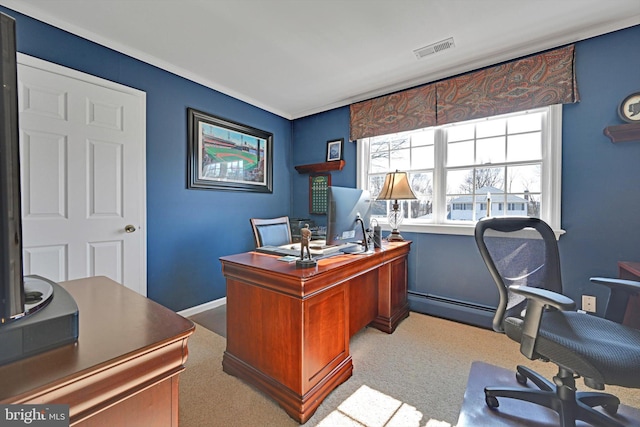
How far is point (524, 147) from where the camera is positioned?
252 cm

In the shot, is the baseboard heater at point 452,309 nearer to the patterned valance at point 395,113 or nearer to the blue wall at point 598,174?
the blue wall at point 598,174

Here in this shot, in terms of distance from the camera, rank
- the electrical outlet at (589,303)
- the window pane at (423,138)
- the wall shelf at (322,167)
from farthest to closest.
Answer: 1. the wall shelf at (322,167)
2. the window pane at (423,138)
3. the electrical outlet at (589,303)

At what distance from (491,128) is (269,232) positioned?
2412 millimetres

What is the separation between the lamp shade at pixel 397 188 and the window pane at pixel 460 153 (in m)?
0.68

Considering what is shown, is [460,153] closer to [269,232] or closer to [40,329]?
[269,232]

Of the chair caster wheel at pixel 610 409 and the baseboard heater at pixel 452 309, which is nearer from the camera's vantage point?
the chair caster wheel at pixel 610 409

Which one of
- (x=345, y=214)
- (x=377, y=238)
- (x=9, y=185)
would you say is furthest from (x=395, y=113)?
(x=9, y=185)

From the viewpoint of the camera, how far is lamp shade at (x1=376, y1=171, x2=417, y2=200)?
2549 millimetres

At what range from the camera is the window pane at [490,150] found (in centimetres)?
264

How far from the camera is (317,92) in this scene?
3.28 m

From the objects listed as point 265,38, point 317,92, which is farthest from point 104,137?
point 317,92

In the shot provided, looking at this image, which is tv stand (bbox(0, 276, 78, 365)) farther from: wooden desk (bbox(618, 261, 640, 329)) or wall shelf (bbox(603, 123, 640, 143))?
wall shelf (bbox(603, 123, 640, 143))

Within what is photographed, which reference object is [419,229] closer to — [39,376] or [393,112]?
[393,112]

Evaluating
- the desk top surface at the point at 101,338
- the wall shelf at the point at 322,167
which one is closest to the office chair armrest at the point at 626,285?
the desk top surface at the point at 101,338
